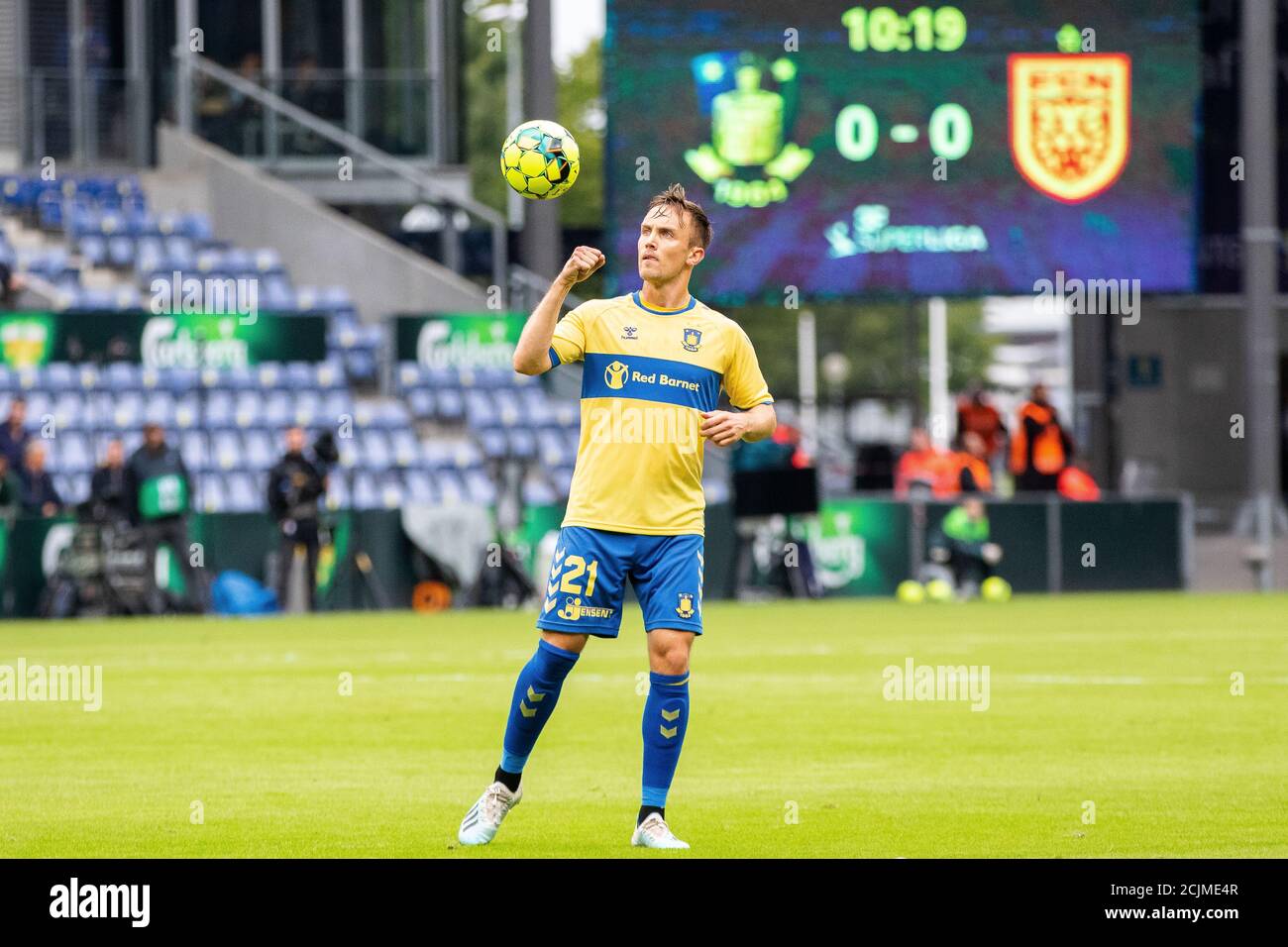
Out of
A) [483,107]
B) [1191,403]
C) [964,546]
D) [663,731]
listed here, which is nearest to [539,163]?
[663,731]

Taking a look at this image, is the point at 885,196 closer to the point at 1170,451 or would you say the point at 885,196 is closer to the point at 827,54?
the point at 827,54

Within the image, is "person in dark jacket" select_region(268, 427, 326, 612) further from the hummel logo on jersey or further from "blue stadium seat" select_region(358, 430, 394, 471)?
the hummel logo on jersey

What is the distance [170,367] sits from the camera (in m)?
28.6

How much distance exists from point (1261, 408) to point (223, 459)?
12.5 meters

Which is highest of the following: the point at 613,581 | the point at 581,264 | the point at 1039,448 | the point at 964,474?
the point at 581,264

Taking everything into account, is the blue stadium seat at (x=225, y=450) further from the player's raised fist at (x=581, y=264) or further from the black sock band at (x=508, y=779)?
the player's raised fist at (x=581, y=264)

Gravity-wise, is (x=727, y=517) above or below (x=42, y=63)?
below

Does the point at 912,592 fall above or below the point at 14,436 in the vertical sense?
below

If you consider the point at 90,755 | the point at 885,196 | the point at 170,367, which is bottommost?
the point at 90,755

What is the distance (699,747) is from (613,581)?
4081 millimetres

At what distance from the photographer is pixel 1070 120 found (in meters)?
28.2

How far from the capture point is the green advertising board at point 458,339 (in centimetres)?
2981

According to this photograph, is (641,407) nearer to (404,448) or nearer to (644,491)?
(644,491)
